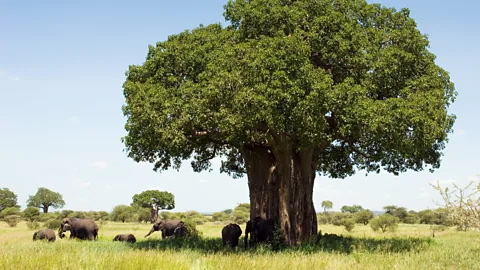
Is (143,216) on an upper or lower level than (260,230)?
upper

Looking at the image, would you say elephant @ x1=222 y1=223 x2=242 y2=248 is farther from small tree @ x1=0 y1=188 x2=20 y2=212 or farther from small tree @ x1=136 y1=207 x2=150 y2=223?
small tree @ x1=0 y1=188 x2=20 y2=212

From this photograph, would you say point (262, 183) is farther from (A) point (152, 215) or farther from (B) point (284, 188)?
(A) point (152, 215)

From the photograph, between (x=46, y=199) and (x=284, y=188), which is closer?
(x=284, y=188)

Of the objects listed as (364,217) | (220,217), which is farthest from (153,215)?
Answer: (364,217)

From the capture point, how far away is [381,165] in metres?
26.5

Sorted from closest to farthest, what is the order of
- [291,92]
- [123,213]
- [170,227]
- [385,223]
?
[291,92], [170,227], [385,223], [123,213]

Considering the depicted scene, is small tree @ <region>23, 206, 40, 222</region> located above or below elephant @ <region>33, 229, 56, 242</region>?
above

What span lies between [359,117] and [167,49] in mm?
10053

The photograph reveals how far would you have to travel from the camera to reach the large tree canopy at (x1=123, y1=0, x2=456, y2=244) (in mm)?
18891

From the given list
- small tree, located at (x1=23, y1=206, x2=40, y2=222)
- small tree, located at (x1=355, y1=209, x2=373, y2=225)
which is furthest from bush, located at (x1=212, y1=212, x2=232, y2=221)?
small tree, located at (x1=23, y1=206, x2=40, y2=222)

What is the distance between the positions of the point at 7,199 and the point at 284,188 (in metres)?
95.1

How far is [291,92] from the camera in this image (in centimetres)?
1842

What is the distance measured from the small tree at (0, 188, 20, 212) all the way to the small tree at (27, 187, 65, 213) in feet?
13.7

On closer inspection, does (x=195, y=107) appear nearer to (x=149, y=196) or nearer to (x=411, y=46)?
(x=411, y=46)
